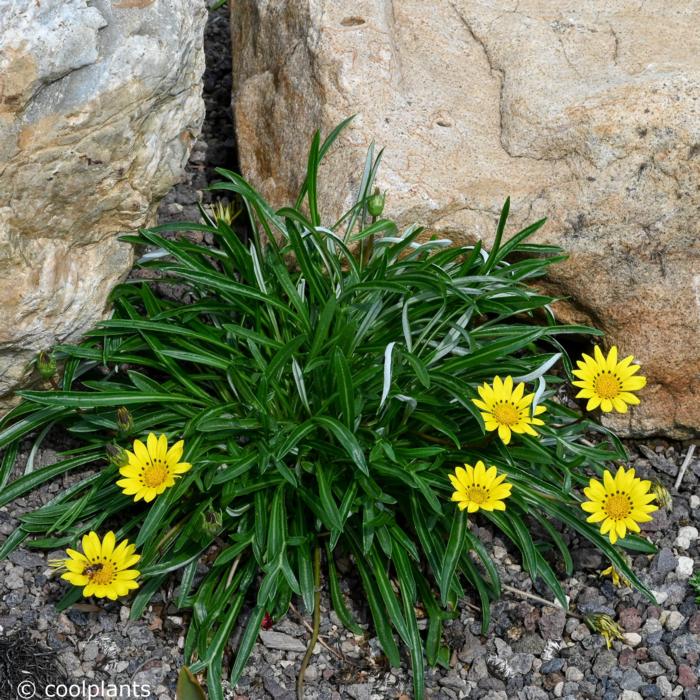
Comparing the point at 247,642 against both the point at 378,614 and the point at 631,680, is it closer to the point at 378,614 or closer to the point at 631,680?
the point at 378,614

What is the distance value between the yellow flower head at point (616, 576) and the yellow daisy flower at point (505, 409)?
547 millimetres

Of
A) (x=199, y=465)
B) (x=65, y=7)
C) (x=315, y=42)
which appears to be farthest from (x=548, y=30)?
(x=199, y=465)

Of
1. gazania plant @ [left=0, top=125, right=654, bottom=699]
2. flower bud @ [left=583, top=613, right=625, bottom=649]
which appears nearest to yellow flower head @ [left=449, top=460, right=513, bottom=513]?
gazania plant @ [left=0, top=125, right=654, bottom=699]

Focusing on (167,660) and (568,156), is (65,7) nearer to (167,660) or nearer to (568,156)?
(568,156)

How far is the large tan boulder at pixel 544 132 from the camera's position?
10.1 feet

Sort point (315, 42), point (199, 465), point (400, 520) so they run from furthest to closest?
point (315, 42)
point (400, 520)
point (199, 465)

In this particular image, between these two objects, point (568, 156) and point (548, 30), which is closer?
point (568, 156)

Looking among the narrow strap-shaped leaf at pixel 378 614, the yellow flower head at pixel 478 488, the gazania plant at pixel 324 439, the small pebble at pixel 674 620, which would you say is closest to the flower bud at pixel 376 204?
the gazania plant at pixel 324 439

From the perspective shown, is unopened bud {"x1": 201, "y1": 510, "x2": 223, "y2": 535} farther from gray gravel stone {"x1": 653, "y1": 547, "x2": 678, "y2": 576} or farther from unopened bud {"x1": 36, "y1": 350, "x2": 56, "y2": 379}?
gray gravel stone {"x1": 653, "y1": 547, "x2": 678, "y2": 576}

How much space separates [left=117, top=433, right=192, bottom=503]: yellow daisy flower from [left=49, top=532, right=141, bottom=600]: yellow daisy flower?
15cm

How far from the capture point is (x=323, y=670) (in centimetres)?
279

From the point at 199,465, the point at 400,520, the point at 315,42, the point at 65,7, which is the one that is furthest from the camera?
the point at 315,42

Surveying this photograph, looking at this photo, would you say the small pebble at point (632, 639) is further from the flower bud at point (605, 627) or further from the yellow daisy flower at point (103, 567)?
the yellow daisy flower at point (103, 567)

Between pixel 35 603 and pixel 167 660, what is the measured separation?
16.9 inches
